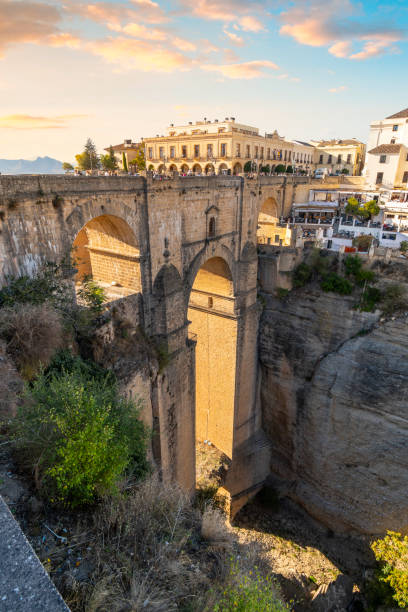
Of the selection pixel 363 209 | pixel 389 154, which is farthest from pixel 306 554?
pixel 389 154

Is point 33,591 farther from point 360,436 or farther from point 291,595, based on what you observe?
point 360,436

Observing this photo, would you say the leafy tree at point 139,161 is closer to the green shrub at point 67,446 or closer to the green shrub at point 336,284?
the green shrub at point 336,284

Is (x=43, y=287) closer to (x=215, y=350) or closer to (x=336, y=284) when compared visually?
(x=215, y=350)

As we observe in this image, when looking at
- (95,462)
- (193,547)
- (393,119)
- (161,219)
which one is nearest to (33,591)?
(95,462)

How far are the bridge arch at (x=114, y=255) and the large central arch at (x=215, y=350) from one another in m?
5.33

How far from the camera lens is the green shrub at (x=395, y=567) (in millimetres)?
10953

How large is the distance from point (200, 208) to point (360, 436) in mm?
A: 12192

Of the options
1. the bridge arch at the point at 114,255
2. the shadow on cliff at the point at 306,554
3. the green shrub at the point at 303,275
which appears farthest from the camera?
the green shrub at the point at 303,275

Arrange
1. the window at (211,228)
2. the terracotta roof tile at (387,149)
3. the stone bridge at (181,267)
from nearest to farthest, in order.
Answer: the stone bridge at (181,267) < the window at (211,228) < the terracotta roof tile at (387,149)

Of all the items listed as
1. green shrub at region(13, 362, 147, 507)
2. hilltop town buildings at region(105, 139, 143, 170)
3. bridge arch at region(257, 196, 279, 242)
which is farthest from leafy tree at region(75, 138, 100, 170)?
green shrub at region(13, 362, 147, 507)

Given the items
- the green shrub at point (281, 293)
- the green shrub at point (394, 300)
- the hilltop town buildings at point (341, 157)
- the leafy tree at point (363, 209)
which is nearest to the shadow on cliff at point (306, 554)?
the green shrub at point (281, 293)

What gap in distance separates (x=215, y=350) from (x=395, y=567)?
10.2 metres

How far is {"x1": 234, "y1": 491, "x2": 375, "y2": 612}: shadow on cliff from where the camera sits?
1367cm

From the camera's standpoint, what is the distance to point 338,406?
16547 mm
